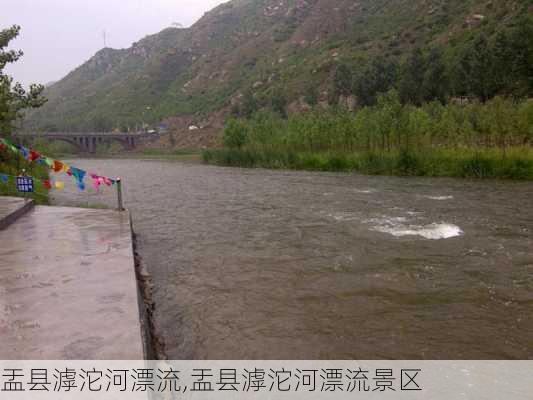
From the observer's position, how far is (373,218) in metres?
15.3

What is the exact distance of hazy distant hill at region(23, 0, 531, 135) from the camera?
3061 inches

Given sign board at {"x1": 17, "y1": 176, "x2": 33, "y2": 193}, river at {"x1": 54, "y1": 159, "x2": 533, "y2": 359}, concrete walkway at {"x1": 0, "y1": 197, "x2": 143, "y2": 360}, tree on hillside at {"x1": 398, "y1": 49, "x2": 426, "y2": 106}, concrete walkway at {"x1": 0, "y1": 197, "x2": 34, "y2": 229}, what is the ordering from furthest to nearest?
tree on hillside at {"x1": 398, "y1": 49, "x2": 426, "y2": 106}, sign board at {"x1": 17, "y1": 176, "x2": 33, "y2": 193}, concrete walkway at {"x1": 0, "y1": 197, "x2": 34, "y2": 229}, river at {"x1": 54, "y1": 159, "x2": 533, "y2": 359}, concrete walkway at {"x1": 0, "y1": 197, "x2": 143, "y2": 360}

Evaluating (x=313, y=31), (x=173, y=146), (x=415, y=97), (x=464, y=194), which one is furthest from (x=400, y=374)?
(x=313, y=31)

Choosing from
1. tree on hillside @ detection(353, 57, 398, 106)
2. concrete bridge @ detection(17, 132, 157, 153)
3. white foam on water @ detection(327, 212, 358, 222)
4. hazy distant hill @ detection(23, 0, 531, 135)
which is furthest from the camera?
concrete bridge @ detection(17, 132, 157, 153)

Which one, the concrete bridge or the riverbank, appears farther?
the concrete bridge

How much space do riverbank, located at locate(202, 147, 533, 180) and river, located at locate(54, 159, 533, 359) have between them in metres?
7.40

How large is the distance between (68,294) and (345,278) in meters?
4.99

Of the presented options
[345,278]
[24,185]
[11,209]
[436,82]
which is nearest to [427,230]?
[345,278]

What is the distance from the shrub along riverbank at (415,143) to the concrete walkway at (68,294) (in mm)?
22477

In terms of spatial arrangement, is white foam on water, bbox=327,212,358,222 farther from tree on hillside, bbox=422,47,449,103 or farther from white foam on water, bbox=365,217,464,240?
tree on hillside, bbox=422,47,449,103

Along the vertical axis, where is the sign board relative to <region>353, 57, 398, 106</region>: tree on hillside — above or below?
below

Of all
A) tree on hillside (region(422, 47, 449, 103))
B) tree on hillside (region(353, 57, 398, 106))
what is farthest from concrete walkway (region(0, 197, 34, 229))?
tree on hillside (region(353, 57, 398, 106))

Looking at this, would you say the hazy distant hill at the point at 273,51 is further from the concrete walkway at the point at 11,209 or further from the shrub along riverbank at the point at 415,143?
the concrete walkway at the point at 11,209

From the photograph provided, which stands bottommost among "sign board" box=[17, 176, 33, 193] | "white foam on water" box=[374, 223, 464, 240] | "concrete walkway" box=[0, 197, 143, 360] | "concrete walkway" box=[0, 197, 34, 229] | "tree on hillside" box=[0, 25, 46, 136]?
"white foam on water" box=[374, 223, 464, 240]
